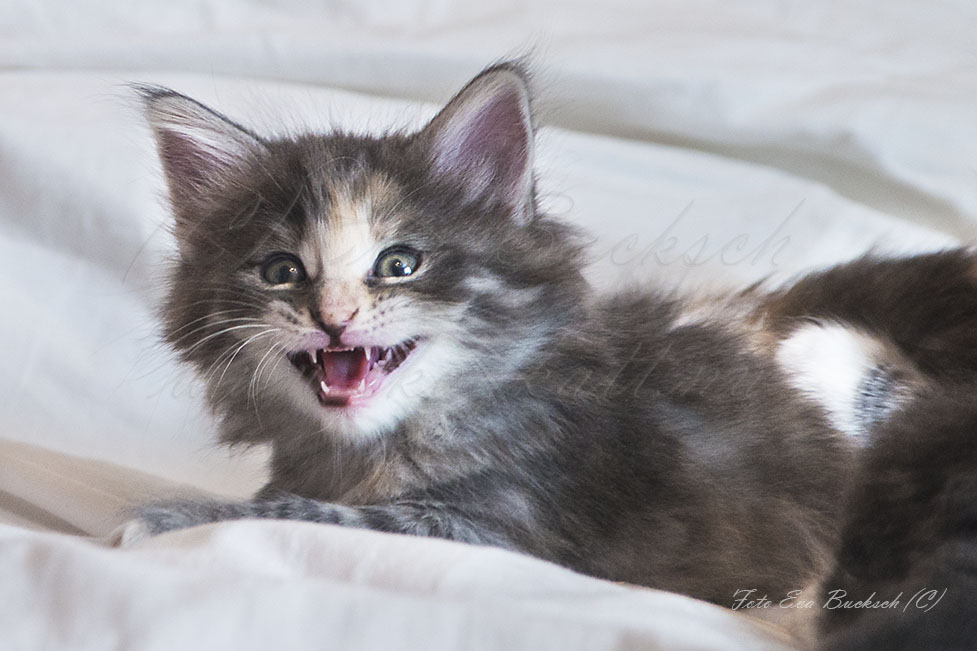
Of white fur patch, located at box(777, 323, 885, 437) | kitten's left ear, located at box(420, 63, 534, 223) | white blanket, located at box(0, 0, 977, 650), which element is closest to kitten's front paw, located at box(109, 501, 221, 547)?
white blanket, located at box(0, 0, 977, 650)

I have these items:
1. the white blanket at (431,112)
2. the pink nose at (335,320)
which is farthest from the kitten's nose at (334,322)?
the white blanket at (431,112)

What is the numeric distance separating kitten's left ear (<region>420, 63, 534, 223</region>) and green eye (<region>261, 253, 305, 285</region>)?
20 cm

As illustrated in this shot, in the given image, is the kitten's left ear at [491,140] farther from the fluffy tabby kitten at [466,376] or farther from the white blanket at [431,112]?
the white blanket at [431,112]

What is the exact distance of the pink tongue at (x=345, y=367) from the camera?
3.53ft

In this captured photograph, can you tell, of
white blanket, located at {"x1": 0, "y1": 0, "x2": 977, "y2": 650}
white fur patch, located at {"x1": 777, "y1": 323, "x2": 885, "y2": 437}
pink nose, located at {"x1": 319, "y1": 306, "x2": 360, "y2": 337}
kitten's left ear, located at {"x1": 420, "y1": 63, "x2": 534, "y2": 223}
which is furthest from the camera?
white blanket, located at {"x1": 0, "y1": 0, "x2": 977, "y2": 650}

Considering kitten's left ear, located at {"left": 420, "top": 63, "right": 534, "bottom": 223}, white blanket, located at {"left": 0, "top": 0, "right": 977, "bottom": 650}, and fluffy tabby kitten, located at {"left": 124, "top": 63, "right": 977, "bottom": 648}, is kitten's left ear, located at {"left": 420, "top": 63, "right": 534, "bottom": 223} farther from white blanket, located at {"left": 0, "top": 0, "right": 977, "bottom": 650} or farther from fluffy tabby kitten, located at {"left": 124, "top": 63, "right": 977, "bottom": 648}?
white blanket, located at {"left": 0, "top": 0, "right": 977, "bottom": 650}

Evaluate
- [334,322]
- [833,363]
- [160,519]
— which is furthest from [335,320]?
[833,363]

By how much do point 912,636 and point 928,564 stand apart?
10 cm

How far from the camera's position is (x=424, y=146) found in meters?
Answer: 1.17

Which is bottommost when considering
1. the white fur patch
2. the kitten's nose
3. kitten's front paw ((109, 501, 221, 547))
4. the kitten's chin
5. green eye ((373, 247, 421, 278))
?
kitten's front paw ((109, 501, 221, 547))

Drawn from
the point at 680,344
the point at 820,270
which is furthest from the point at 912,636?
the point at 820,270

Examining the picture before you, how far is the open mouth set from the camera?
107cm

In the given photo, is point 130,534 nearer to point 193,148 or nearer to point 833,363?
point 193,148

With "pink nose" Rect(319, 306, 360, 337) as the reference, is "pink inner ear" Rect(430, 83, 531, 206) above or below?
above
